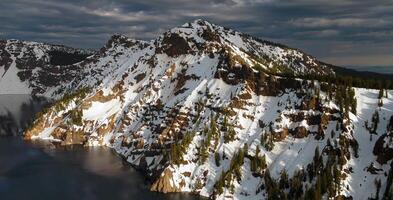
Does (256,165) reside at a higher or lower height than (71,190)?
higher

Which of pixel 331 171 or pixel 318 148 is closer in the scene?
pixel 331 171

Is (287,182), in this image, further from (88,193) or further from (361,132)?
(88,193)

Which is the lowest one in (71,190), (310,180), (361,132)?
(71,190)

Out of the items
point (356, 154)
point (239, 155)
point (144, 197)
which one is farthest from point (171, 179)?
point (356, 154)

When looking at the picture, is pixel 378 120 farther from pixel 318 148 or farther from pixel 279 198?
pixel 279 198

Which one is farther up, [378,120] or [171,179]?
[378,120]

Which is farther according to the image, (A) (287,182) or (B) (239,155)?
(B) (239,155)

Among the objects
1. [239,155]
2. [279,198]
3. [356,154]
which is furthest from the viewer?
[239,155]

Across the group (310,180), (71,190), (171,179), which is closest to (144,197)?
(171,179)

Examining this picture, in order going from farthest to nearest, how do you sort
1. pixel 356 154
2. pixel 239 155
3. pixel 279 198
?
pixel 239 155 < pixel 356 154 < pixel 279 198

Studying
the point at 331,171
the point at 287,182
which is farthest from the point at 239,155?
the point at 331,171
